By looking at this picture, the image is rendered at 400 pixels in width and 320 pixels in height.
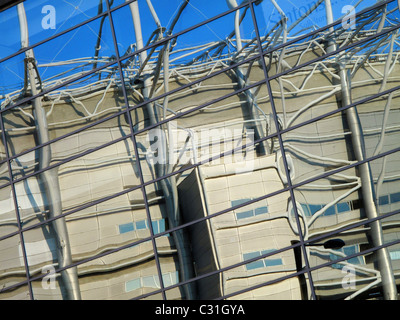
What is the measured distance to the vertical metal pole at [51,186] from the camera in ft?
22.3

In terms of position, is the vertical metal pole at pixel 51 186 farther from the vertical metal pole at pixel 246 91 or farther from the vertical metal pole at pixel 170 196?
the vertical metal pole at pixel 246 91

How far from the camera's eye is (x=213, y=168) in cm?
646

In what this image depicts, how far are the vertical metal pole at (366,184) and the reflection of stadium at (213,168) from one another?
0.04 feet

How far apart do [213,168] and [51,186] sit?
209 centimetres

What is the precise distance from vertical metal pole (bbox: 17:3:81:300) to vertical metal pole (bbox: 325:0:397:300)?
11.6 feet

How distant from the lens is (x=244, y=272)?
627 cm

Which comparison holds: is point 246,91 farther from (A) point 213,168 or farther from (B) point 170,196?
(B) point 170,196

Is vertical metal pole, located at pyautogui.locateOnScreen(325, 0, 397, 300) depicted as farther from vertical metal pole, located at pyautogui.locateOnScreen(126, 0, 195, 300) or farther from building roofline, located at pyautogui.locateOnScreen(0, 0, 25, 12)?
building roofline, located at pyautogui.locateOnScreen(0, 0, 25, 12)

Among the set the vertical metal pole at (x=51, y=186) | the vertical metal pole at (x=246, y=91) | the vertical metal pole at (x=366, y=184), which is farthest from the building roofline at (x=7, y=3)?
the vertical metal pole at (x=366, y=184)

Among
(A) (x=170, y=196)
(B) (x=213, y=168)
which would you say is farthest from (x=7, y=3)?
(B) (x=213, y=168)

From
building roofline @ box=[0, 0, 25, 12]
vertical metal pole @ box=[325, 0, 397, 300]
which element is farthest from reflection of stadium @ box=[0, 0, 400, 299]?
building roofline @ box=[0, 0, 25, 12]
